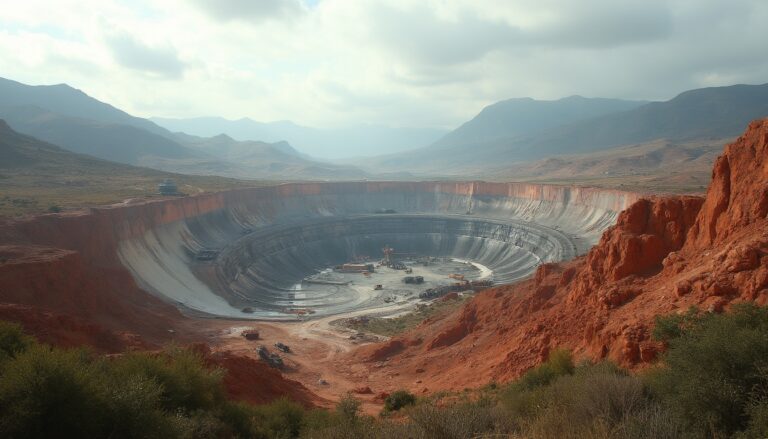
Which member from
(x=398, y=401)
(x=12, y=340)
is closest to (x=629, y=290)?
(x=398, y=401)

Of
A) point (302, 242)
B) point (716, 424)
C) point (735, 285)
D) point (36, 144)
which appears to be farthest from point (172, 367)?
point (36, 144)

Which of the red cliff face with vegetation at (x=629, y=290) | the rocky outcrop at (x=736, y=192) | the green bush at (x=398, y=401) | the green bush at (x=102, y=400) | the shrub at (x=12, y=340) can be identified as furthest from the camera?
the green bush at (x=398, y=401)

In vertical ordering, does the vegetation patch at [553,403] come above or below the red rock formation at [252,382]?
above

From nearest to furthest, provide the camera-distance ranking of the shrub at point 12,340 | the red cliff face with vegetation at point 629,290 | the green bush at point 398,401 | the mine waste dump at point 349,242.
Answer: the shrub at point 12,340 < the red cliff face with vegetation at point 629,290 < the green bush at point 398,401 < the mine waste dump at point 349,242

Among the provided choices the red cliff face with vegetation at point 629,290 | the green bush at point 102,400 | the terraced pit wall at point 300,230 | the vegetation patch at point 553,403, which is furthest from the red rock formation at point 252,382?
the terraced pit wall at point 300,230

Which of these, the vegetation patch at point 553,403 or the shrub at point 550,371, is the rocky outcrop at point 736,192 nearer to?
the vegetation patch at point 553,403

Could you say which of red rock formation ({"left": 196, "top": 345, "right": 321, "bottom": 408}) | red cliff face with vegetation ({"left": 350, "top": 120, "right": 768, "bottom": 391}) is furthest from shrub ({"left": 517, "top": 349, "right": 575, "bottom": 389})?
red rock formation ({"left": 196, "top": 345, "right": 321, "bottom": 408})

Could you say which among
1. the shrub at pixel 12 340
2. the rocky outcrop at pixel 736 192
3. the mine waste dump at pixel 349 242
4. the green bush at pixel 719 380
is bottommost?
the mine waste dump at pixel 349 242
